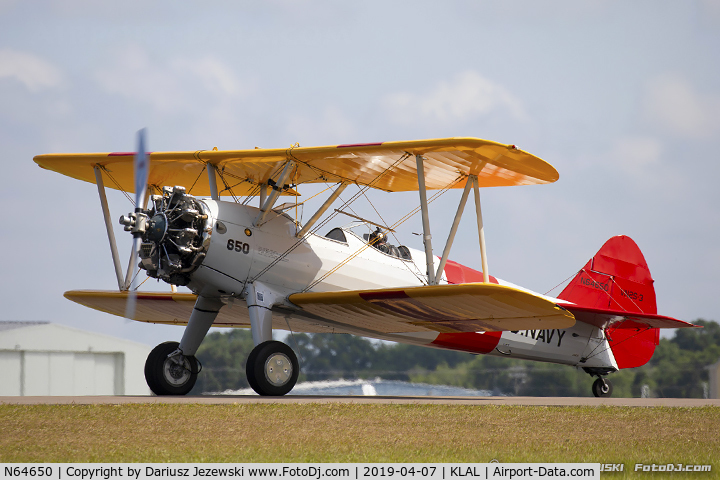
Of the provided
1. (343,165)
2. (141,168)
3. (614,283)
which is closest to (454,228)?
(343,165)

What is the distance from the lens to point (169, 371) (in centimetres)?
1225

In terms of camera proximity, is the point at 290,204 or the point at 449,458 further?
the point at 290,204

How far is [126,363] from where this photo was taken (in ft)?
108

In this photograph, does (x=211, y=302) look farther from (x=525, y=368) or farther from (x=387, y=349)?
(x=387, y=349)

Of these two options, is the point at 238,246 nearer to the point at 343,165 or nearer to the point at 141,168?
the point at 141,168

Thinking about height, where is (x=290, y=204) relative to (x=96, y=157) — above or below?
below

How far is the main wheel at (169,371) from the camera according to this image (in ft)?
39.8

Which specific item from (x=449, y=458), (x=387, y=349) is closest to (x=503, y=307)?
(x=449, y=458)

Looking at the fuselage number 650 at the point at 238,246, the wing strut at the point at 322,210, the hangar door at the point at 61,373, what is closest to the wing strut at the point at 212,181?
the fuselage number 650 at the point at 238,246

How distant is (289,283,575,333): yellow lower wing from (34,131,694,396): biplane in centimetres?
2

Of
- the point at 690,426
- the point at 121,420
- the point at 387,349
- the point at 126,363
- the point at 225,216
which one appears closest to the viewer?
the point at 121,420

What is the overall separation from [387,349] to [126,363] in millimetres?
14501

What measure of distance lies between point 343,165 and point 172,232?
9.43ft

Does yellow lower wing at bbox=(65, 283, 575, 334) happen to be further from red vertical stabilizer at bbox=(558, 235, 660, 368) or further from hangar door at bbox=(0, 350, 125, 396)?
hangar door at bbox=(0, 350, 125, 396)
